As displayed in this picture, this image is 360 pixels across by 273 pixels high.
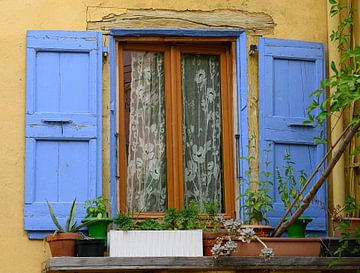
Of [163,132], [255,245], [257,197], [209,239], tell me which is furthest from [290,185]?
[163,132]

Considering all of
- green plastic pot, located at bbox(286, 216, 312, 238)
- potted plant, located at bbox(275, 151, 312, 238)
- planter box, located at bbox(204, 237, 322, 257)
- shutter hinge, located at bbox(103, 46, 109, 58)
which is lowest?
planter box, located at bbox(204, 237, 322, 257)

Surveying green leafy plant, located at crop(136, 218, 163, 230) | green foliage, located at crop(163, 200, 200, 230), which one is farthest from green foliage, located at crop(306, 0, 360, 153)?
green leafy plant, located at crop(136, 218, 163, 230)

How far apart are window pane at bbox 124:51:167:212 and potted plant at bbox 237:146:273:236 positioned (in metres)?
0.64

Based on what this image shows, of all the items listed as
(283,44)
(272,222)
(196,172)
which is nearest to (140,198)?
(196,172)

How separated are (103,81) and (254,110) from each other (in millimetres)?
1178

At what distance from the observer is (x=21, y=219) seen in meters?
7.89

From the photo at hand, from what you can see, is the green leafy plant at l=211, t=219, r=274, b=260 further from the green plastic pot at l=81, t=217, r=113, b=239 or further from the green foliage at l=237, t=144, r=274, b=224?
the green plastic pot at l=81, t=217, r=113, b=239

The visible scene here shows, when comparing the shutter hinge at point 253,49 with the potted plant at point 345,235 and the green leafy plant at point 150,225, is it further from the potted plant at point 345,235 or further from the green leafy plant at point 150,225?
the green leafy plant at point 150,225

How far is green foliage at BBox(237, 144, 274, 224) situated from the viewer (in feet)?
26.3

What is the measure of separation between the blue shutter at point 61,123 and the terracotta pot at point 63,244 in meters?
0.33

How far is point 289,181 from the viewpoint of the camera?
27.0 ft

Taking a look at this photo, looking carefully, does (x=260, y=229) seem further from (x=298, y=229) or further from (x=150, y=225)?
(x=150, y=225)

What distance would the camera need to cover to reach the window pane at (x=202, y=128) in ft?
27.4

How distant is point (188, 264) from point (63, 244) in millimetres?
878
